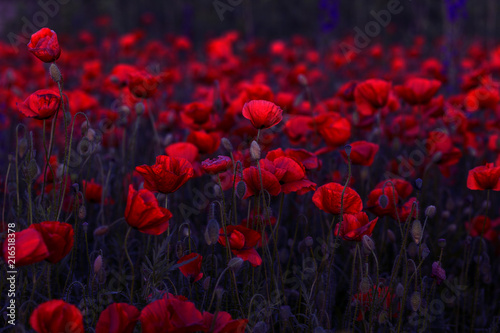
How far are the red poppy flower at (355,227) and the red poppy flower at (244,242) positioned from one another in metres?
0.23

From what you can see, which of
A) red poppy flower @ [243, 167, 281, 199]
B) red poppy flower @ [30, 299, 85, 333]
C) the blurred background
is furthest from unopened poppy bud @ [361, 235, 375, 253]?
the blurred background

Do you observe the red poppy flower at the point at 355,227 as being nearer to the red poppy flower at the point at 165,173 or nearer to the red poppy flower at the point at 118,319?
the red poppy flower at the point at 165,173

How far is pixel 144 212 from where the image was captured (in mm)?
1178

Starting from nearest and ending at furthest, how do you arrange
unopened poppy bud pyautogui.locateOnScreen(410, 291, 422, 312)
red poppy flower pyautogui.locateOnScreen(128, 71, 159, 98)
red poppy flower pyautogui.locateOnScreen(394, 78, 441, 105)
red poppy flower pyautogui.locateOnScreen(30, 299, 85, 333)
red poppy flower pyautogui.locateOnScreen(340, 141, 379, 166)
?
1. red poppy flower pyautogui.locateOnScreen(30, 299, 85, 333)
2. unopened poppy bud pyautogui.locateOnScreen(410, 291, 422, 312)
3. red poppy flower pyautogui.locateOnScreen(340, 141, 379, 166)
4. red poppy flower pyautogui.locateOnScreen(128, 71, 159, 98)
5. red poppy flower pyautogui.locateOnScreen(394, 78, 441, 105)

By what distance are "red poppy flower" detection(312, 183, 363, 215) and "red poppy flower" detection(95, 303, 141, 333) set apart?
0.60 meters

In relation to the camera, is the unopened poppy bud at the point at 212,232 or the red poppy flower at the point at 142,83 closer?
the unopened poppy bud at the point at 212,232

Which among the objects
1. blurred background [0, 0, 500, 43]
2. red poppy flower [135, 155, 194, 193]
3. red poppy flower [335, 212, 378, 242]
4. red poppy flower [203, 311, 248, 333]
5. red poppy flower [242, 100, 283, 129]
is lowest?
red poppy flower [203, 311, 248, 333]

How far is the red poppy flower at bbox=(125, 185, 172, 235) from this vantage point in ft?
3.84

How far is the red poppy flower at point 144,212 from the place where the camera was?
3.84ft

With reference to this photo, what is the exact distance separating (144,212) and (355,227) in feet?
1.79

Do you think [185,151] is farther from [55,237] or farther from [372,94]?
[372,94]

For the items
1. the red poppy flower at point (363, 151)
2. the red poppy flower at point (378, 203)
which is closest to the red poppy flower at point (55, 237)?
the red poppy flower at point (378, 203)

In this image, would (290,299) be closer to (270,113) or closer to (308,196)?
(308,196)

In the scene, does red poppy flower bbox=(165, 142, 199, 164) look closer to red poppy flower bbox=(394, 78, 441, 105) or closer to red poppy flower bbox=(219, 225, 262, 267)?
red poppy flower bbox=(219, 225, 262, 267)
